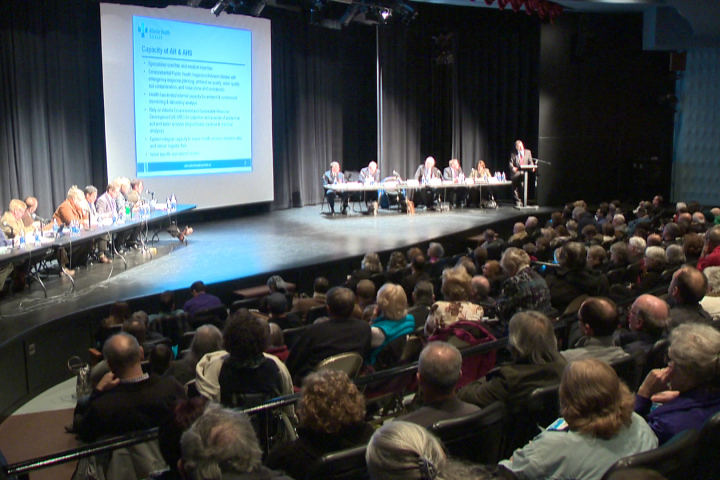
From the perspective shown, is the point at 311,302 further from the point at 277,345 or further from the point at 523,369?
the point at 523,369

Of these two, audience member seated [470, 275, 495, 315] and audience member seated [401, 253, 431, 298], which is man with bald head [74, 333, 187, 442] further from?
audience member seated [401, 253, 431, 298]

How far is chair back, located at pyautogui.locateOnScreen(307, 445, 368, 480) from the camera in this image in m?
1.81

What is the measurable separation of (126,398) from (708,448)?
205 centimetres

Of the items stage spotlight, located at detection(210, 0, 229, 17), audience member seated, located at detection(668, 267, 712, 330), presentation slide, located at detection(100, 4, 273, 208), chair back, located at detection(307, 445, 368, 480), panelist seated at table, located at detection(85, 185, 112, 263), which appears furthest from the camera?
presentation slide, located at detection(100, 4, 273, 208)

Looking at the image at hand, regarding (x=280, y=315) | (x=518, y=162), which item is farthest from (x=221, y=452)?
(x=518, y=162)

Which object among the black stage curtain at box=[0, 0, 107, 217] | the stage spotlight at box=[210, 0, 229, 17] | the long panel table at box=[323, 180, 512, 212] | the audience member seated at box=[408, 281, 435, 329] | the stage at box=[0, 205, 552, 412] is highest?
the stage spotlight at box=[210, 0, 229, 17]

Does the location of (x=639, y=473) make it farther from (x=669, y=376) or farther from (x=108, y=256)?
(x=108, y=256)

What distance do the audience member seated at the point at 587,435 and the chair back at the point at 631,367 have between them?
0.69m

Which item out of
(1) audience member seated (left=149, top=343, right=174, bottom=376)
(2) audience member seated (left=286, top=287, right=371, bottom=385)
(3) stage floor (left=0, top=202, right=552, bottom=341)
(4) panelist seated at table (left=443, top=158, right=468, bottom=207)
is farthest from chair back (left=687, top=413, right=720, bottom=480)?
(4) panelist seated at table (left=443, top=158, right=468, bottom=207)

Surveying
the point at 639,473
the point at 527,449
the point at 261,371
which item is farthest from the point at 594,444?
the point at 261,371

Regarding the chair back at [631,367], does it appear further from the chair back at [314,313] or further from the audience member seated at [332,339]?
the chair back at [314,313]

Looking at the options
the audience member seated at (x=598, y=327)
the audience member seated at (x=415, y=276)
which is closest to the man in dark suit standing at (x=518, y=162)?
the audience member seated at (x=415, y=276)

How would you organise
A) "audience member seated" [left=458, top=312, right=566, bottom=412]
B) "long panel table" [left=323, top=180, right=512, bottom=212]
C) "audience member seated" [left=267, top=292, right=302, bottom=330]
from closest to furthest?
"audience member seated" [left=458, top=312, right=566, bottom=412] → "audience member seated" [left=267, top=292, right=302, bottom=330] → "long panel table" [left=323, top=180, right=512, bottom=212]

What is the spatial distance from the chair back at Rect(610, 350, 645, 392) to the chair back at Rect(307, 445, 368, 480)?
1.26 metres
